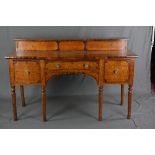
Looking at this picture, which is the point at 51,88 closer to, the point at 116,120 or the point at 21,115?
the point at 21,115

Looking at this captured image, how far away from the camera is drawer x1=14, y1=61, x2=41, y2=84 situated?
2.46 meters

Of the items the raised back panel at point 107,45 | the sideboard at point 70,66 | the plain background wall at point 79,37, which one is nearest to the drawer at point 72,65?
the sideboard at point 70,66

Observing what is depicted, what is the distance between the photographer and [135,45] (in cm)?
328

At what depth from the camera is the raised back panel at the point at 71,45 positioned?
285 centimetres

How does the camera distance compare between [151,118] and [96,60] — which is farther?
[151,118]

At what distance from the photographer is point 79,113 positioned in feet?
9.38

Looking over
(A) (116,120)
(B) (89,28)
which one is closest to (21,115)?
(A) (116,120)

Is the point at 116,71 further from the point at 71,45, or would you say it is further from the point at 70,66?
the point at 71,45

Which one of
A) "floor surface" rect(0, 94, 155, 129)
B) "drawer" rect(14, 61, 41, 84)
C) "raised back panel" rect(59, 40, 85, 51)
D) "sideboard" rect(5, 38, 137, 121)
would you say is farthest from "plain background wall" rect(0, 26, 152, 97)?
"drawer" rect(14, 61, 41, 84)

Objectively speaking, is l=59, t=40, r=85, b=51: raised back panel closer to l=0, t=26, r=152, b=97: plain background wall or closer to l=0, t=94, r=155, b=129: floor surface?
l=0, t=26, r=152, b=97: plain background wall

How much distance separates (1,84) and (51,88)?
654 millimetres

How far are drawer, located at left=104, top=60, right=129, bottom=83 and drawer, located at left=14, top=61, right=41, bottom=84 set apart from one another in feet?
2.22

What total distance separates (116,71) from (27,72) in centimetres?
87

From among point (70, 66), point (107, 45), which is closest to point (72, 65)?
point (70, 66)
